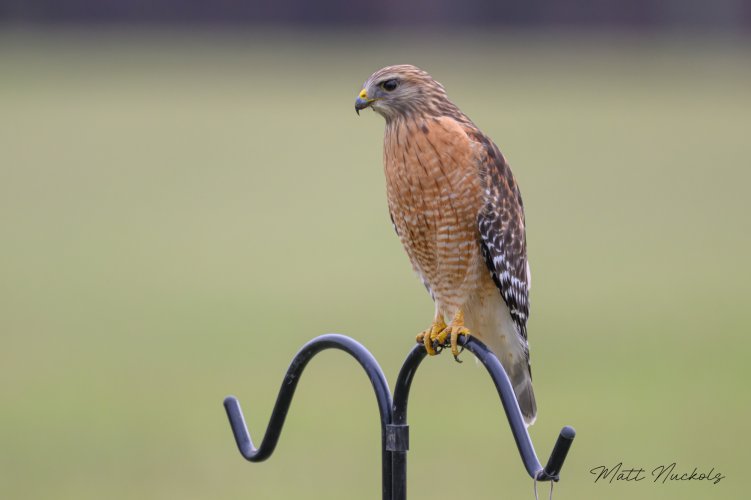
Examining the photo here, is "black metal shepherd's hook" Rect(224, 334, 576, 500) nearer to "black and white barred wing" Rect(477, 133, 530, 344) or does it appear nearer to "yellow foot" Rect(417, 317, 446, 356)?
"yellow foot" Rect(417, 317, 446, 356)

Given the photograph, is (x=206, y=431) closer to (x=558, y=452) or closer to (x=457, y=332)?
(x=457, y=332)

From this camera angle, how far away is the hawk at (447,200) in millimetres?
4344

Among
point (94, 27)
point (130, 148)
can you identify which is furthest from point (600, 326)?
point (94, 27)

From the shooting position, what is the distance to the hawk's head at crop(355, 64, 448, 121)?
4.29 m

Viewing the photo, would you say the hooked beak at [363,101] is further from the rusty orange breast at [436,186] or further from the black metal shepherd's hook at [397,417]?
the black metal shepherd's hook at [397,417]

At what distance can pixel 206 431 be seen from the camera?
11.3 metres

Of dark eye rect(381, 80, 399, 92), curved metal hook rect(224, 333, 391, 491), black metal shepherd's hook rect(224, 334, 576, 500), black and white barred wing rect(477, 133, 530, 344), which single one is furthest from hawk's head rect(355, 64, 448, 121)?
curved metal hook rect(224, 333, 391, 491)

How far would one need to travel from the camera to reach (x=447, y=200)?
14.6 ft

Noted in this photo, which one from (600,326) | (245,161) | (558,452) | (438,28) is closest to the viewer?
(558,452)

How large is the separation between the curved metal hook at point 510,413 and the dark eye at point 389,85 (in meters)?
1.02

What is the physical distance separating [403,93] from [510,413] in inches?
60.5

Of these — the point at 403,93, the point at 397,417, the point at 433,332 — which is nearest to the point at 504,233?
the point at 433,332

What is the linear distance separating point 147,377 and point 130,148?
17.4 metres

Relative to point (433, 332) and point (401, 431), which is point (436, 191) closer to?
point (433, 332)
